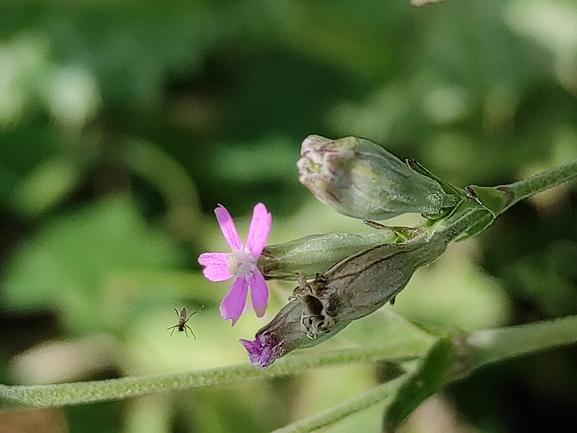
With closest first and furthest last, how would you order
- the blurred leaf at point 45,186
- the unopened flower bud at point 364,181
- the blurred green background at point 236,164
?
the unopened flower bud at point 364,181 → the blurred green background at point 236,164 → the blurred leaf at point 45,186

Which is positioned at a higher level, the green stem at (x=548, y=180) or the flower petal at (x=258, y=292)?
the green stem at (x=548, y=180)

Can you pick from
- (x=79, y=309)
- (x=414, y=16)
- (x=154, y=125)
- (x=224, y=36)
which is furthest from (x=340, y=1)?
(x=79, y=309)

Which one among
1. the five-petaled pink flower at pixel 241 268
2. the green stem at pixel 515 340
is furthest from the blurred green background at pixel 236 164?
the five-petaled pink flower at pixel 241 268

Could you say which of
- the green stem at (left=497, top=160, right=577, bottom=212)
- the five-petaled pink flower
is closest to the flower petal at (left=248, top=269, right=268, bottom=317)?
the five-petaled pink flower

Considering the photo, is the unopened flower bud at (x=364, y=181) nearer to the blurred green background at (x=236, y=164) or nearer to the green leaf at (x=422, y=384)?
the green leaf at (x=422, y=384)

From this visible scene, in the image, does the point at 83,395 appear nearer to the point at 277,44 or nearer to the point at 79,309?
the point at 79,309

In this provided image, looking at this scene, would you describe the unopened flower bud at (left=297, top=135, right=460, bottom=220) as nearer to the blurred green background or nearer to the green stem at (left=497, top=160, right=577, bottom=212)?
the green stem at (left=497, top=160, right=577, bottom=212)
